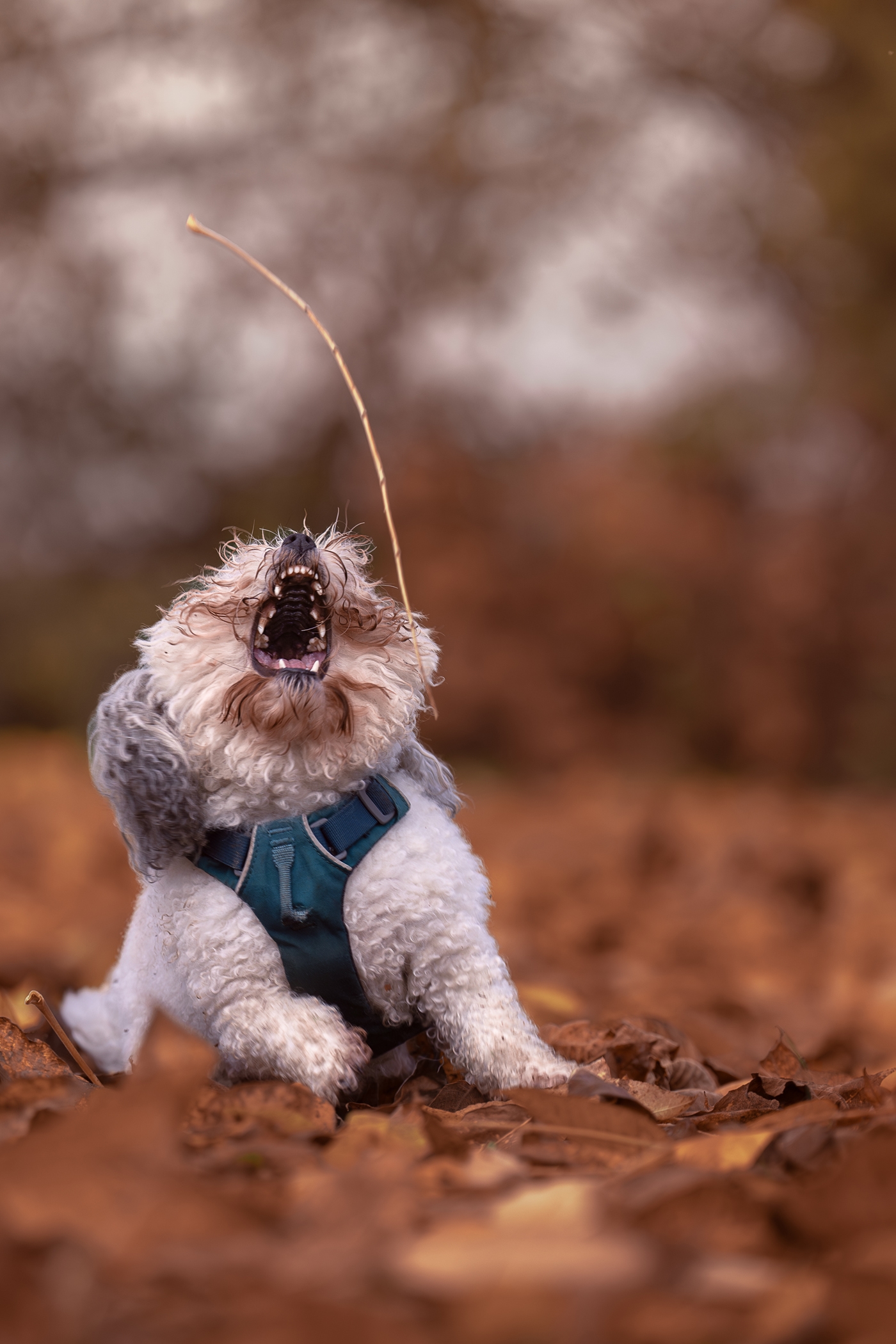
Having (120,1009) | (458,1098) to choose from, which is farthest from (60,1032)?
(458,1098)

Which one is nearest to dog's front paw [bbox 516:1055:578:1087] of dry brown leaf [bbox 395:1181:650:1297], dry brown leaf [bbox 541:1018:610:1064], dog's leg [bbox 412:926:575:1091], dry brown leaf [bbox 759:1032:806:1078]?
dog's leg [bbox 412:926:575:1091]

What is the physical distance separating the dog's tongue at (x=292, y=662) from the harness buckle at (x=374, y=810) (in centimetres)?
21

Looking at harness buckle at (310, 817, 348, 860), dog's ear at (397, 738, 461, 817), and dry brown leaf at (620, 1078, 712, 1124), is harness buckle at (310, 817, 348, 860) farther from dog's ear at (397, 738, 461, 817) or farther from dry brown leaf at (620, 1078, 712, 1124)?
dry brown leaf at (620, 1078, 712, 1124)

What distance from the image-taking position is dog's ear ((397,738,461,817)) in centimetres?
206

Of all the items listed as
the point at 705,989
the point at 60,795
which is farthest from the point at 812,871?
the point at 60,795

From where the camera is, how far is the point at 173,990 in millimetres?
1879

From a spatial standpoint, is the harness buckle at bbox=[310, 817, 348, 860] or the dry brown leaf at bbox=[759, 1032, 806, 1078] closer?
the harness buckle at bbox=[310, 817, 348, 860]

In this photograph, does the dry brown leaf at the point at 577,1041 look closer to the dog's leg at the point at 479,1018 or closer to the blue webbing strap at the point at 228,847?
the dog's leg at the point at 479,1018

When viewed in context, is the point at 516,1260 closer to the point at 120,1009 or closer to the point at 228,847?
the point at 228,847

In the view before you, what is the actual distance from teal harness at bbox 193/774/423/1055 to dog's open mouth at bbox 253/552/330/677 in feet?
0.73

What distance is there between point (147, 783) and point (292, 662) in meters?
0.27

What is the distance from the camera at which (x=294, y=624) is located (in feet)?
6.17

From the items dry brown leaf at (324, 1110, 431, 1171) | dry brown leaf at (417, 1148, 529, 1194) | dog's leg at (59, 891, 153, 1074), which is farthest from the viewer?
dog's leg at (59, 891, 153, 1074)

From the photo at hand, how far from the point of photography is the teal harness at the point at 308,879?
1.83 metres
